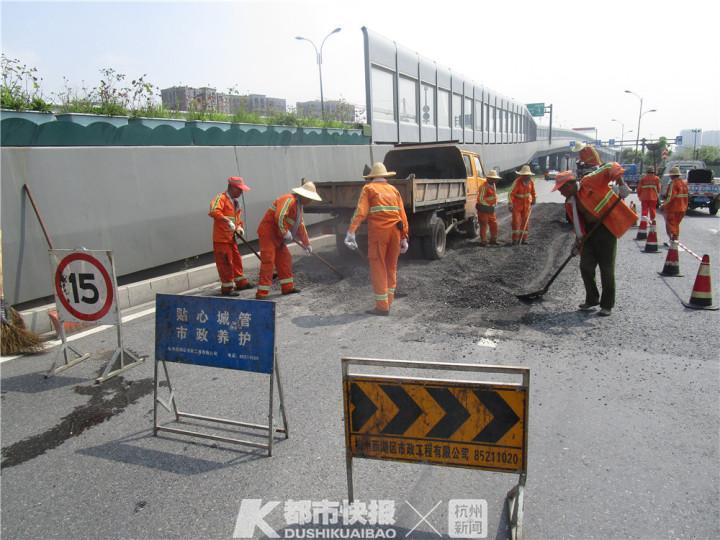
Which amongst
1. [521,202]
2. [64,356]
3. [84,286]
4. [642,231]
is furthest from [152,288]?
[642,231]

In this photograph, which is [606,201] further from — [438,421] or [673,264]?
[438,421]

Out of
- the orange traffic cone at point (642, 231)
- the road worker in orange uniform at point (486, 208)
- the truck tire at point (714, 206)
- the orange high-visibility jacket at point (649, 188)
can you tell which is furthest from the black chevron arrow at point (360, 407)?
the truck tire at point (714, 206)

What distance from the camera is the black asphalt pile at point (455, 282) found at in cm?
640

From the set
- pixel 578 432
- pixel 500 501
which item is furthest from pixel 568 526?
pixel 578 432

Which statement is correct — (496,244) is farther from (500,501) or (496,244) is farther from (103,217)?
(500,501)

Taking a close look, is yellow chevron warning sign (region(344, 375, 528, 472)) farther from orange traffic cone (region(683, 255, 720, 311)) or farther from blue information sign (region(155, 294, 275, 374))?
orange traffic cone (region(683, 255, 720, 311))

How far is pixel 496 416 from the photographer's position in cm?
250

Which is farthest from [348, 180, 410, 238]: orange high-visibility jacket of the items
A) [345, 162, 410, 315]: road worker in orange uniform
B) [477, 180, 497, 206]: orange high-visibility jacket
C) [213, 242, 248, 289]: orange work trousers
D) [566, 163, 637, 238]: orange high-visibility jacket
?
[477, 180, 497, 206]: orange high-visibility jacket

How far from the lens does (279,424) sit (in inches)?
145

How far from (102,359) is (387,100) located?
16.7m

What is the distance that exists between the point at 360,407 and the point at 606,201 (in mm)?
4818

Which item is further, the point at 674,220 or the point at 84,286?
the point at 674,220

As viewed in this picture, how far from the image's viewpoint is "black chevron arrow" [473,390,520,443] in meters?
2.48

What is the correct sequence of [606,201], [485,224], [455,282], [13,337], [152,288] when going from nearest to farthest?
[13,337]
[606,201]
[152,288]
[455,282]
[485,224]
